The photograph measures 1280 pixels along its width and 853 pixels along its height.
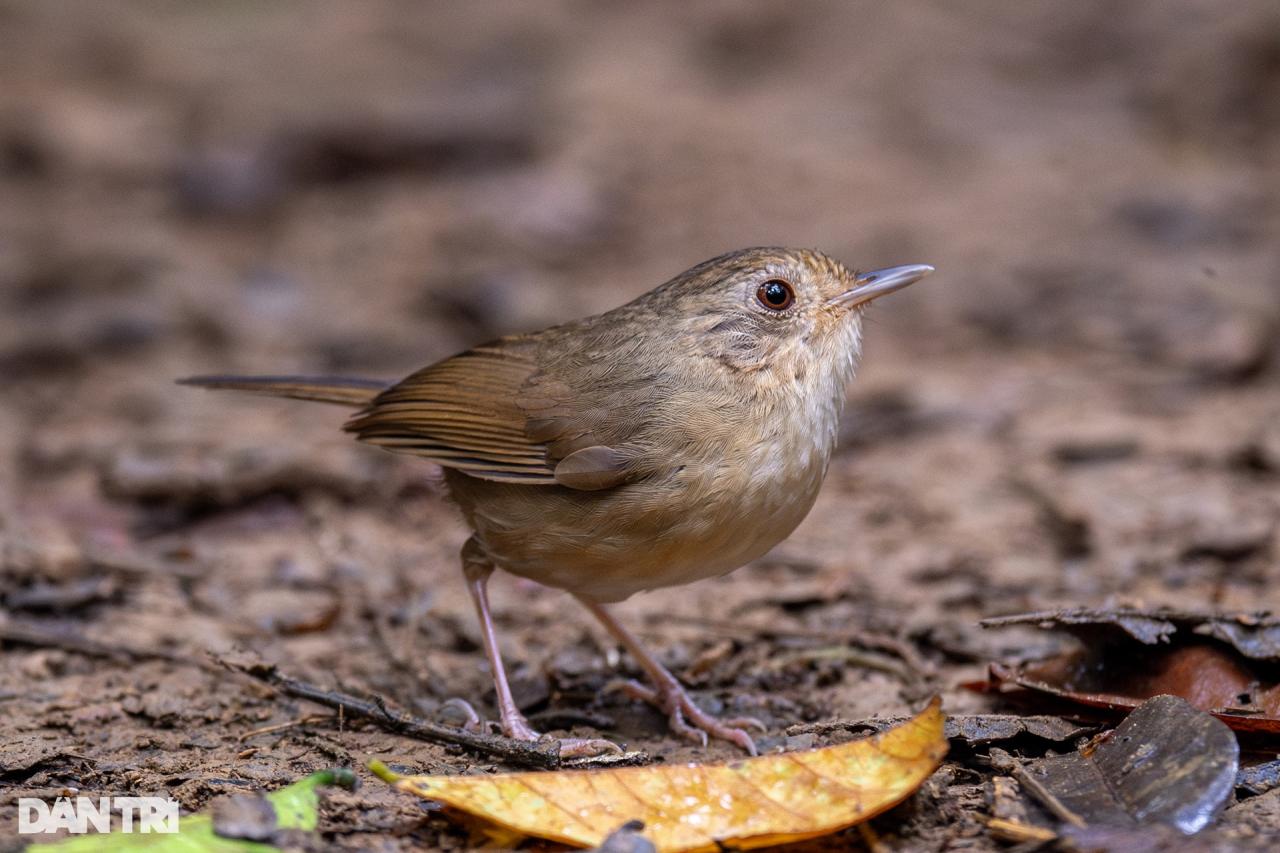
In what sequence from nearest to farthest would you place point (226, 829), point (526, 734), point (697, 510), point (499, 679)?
point (226, 829)
point (697, 510)
point (526, 734)
point (499, 679)

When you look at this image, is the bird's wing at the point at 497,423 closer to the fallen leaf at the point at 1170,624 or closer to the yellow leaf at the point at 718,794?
the yellow leaf at the point at 718,794

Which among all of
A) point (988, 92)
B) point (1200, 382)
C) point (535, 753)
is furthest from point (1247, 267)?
point (535, 753)

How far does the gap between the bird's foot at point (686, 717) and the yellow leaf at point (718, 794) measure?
0.69 m

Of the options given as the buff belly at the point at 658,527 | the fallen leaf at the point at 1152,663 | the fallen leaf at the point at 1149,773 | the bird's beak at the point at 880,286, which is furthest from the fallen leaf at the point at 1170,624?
the bird's beak at the point at 880,286

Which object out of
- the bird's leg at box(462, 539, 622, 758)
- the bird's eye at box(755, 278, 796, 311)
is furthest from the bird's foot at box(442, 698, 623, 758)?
the bird's eye at box(755, 278, 796, 311)

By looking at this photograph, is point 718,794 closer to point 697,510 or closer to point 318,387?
point 697,510

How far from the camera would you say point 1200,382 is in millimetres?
6727

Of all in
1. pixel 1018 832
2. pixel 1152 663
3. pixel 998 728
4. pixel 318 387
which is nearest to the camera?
pixel 1018 832

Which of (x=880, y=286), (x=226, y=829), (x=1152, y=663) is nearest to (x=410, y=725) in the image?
(x=226, y=829)

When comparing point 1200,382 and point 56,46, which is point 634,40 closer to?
point 56,46

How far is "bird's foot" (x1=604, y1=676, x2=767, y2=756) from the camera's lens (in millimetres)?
3959

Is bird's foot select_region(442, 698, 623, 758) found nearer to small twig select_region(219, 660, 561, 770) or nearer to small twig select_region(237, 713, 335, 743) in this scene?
small twig select_region(219, 660, 561, 770)

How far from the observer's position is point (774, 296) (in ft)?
13.7

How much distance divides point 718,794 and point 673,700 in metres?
1.18
